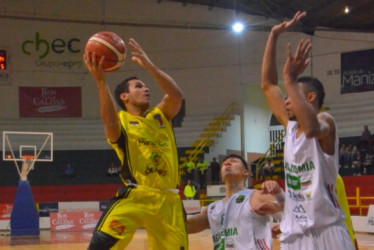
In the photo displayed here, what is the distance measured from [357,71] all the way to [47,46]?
43.6 ft

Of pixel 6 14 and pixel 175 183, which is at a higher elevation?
pixel 6 14

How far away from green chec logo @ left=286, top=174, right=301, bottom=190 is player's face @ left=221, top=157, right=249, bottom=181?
1.25m

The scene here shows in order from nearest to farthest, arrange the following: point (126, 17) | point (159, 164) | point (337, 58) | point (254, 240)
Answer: point (254, 240)
point (159, 164)
point (337, 58)
point (126, 17)

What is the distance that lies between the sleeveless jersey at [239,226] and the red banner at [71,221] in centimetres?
1516

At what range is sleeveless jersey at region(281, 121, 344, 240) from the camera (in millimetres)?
3348

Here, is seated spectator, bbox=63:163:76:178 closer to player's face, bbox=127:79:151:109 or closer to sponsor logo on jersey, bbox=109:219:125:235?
player's face, bbox=127:79:151:109

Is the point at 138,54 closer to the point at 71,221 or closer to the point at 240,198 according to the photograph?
the point at 240,198

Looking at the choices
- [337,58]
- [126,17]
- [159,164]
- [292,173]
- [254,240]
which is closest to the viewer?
[292,173]

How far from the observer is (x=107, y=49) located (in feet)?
16.5

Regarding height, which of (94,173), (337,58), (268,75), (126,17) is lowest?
(94,173)

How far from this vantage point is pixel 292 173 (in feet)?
11.3

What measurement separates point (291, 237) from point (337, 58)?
2247 centimetres

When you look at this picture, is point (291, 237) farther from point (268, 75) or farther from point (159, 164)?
point (159, 164)

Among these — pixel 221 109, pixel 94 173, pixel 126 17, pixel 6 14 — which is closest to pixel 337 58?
pixel 221 109
